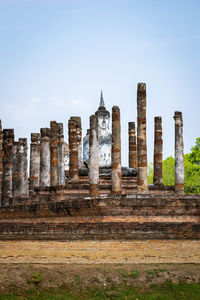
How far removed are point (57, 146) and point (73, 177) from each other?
8.56 ft

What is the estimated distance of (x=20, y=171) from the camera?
3122 cm

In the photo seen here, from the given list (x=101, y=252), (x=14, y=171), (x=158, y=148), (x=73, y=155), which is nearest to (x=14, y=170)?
(x=14, y=171)

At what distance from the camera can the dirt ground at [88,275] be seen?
1076 cm

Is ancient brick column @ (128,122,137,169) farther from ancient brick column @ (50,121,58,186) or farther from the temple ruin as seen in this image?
ancient brick column @ (50,121,58,186)

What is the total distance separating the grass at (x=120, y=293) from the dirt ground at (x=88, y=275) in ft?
0.34

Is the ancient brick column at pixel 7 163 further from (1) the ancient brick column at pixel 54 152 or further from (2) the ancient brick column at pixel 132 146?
(2) the ancient brick column at pixel 132 146

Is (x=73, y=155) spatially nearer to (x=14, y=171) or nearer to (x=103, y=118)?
(x=14, y=171)

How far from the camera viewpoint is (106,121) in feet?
117

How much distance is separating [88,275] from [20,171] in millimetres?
20824

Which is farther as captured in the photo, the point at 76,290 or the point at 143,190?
the point at 143,190

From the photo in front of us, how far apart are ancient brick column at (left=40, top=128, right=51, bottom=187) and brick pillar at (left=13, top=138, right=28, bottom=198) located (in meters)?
1.70

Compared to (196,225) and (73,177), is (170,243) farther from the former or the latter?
(73,177)

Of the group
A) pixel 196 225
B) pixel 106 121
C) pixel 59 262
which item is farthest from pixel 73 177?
pixel 59 262

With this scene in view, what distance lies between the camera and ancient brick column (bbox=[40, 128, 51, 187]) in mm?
29922
